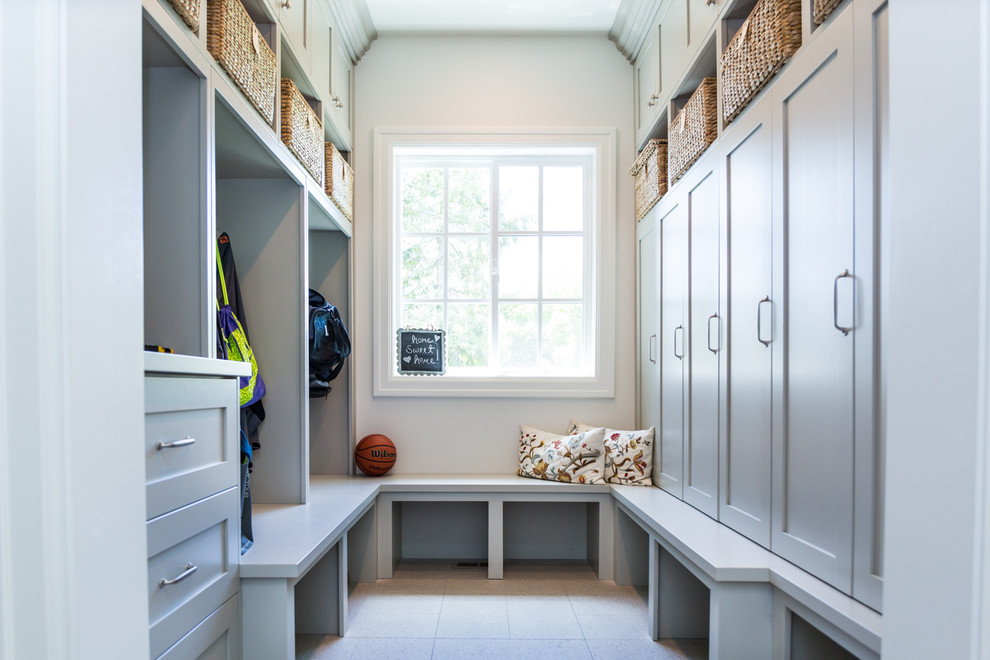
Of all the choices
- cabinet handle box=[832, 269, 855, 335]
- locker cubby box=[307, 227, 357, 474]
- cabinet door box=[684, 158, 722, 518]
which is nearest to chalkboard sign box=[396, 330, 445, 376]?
locker cubby box=[307, 227, 357, 474]

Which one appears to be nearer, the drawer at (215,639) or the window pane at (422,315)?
the drawer at (215,639)

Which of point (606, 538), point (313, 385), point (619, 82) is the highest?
point (619, 82)

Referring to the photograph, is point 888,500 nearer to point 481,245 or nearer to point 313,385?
point 313,385

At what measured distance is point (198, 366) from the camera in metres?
1.40

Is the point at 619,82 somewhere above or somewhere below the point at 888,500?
above

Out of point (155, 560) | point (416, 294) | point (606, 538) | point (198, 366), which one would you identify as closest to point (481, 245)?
point (416, 294)

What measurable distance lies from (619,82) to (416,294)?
1670 millimetres

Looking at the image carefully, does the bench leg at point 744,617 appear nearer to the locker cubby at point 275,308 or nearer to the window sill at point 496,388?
the locker cubby at point 275,308

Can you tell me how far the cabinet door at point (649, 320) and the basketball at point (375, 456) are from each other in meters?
1.36

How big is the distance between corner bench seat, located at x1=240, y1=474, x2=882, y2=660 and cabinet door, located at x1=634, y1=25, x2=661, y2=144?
73.1 inches

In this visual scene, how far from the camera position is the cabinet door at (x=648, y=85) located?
3.13m

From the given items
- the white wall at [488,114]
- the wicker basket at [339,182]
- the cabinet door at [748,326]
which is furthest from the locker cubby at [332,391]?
the cabinet door at [748,326]

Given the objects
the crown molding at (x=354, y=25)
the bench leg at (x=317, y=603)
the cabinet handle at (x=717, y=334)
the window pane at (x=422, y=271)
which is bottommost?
the bench leg at (x=317, y=603)

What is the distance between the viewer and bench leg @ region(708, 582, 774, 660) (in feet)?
5.64
